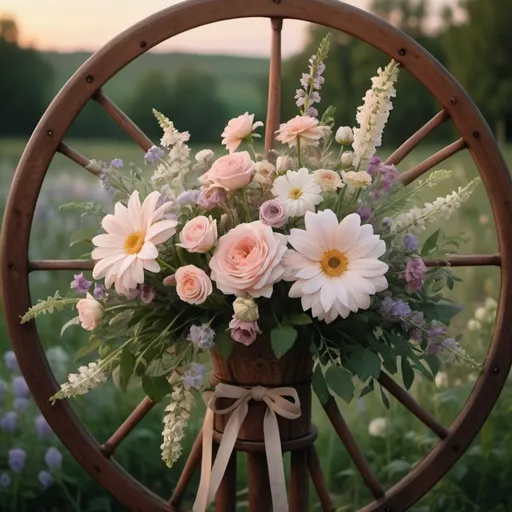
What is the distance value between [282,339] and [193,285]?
0.14 m

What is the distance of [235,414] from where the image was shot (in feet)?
→ 4.67

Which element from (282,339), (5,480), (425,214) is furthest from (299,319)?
(5,480)

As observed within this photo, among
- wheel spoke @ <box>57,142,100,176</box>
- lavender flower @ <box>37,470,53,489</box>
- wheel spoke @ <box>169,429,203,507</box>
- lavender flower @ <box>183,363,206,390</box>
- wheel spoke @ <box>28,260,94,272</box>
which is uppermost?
wheel spoke @ <box>57,142,100,176</box>

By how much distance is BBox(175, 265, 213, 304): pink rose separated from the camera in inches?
49.8

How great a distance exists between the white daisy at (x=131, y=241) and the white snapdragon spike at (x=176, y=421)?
174 millimetres

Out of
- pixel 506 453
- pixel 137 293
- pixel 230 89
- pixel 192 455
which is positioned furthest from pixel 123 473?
pixel 230 89

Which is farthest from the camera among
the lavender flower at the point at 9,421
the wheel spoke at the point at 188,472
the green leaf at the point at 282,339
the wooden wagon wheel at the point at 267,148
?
the lavender flower at the point at 9,421

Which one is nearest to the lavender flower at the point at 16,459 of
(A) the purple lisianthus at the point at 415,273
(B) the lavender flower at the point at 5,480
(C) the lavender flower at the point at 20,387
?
(B) the lavender flower at the point at 5,480

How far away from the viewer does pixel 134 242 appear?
4.39ft

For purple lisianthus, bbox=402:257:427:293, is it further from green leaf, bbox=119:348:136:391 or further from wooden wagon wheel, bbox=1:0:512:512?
green leaf, bbox=119:348:136:391

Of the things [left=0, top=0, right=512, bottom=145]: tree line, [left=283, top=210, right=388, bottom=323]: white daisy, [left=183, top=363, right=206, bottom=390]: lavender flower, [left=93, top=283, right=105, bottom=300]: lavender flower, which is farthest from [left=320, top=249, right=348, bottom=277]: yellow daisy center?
[left=0, top=0, right=512, bottom=145]: tree line

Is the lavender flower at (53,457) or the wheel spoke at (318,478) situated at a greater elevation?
the lavender flower at (53,457)

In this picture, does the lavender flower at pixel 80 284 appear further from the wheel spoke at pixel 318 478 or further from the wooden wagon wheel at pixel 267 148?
the wheel spoke at pixel 318 478

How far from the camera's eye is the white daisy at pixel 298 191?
51.0 inches
